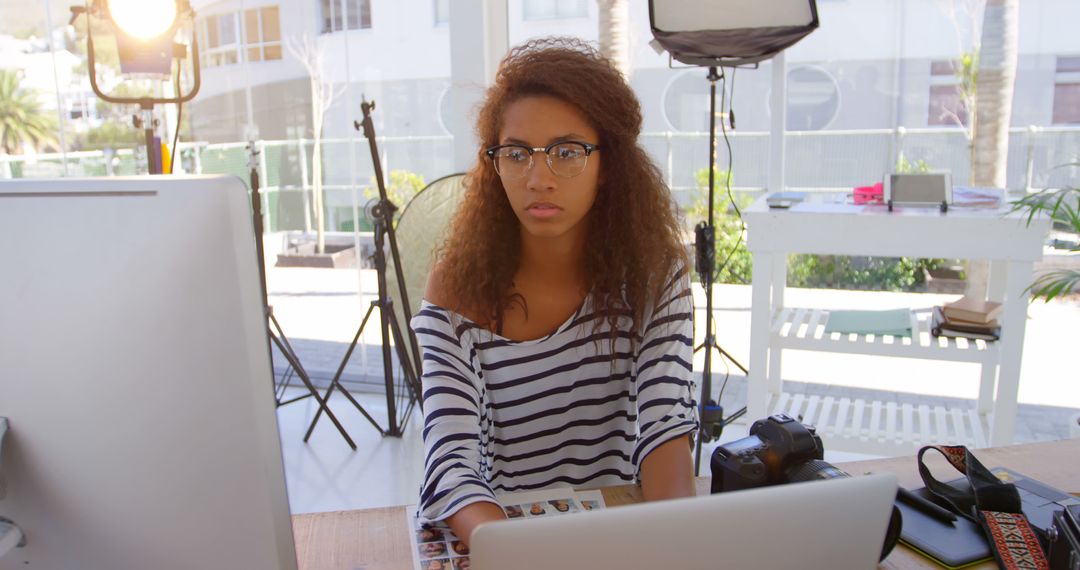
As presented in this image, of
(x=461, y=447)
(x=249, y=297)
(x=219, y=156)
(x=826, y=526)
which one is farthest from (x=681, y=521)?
(x=219, y=156)

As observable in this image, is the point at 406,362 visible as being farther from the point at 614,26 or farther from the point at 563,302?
the point at 563,302

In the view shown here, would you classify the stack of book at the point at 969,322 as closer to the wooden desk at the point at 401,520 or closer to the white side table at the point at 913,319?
the white side table at the point at 913,319

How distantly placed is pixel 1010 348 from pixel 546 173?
1.94m

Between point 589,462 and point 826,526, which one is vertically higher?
point 826,526

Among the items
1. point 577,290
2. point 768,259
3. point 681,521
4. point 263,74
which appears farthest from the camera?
point 263,74

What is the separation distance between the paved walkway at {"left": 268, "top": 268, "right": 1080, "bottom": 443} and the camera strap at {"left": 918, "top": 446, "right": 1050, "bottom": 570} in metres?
2.68

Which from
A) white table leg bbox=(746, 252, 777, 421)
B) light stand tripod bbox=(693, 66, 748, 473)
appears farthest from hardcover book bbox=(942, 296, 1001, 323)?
light stand tripod bbox=(693, 66, 748, 473)

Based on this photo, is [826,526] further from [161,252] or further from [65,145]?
[65,145]

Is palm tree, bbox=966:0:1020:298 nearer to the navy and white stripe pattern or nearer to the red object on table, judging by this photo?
the red object on table

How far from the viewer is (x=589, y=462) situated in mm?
1415

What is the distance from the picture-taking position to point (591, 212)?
1.44m

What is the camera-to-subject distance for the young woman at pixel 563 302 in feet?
4.18

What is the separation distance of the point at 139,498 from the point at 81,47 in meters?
4.05

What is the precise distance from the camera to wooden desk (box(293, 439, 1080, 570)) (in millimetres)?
1005
